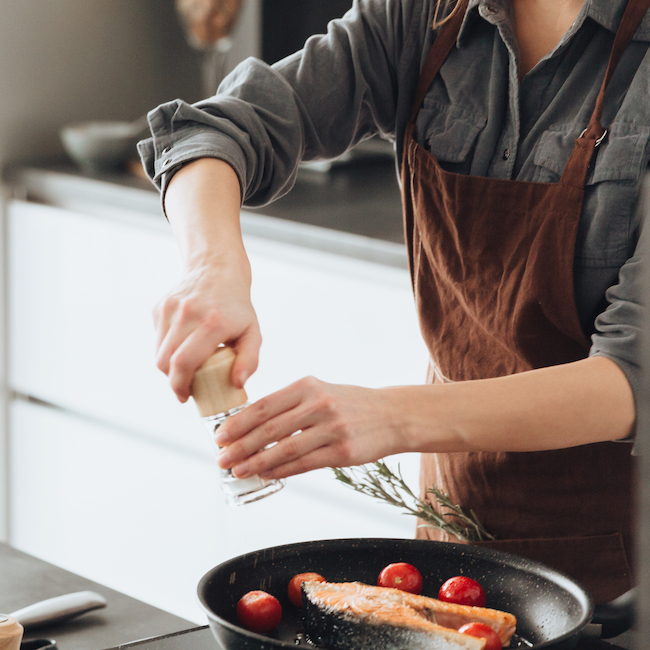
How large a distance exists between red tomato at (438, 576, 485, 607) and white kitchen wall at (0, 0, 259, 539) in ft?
5.96

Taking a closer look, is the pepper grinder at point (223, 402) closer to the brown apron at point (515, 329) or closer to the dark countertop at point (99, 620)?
the dark countertop at point (99, 620)

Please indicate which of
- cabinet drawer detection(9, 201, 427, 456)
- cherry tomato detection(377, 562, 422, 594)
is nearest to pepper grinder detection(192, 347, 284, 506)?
cherry tomato detection(377, 562, 422, 594)

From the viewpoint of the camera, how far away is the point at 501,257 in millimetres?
1022

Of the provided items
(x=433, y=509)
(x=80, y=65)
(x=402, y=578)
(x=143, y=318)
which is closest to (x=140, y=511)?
(x=143, y=318)

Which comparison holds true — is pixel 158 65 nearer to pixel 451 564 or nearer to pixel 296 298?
pixel 296 298

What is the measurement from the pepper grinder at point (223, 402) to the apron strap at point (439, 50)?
47cm

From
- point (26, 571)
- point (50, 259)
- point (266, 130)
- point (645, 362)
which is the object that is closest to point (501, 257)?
point (266, 130)

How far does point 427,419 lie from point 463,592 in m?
0.13

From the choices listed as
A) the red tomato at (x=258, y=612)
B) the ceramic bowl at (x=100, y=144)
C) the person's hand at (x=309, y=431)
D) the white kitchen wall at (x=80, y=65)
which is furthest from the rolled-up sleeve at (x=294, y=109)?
the white kitchen wall at (x=80, y=65)

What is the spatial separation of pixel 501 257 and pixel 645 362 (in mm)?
696

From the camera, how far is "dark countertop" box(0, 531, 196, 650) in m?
0.83

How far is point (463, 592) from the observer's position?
2.36 feet

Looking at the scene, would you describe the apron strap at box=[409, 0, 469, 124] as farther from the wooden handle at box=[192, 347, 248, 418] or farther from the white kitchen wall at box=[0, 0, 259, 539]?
the white kitchen wall at box=[0, 0, 259, 539]

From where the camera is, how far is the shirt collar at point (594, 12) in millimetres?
908
